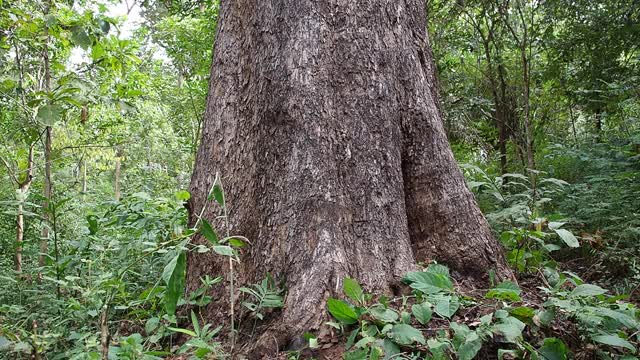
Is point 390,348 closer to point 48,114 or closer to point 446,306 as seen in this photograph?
point 446,306

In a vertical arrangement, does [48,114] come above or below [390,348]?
above

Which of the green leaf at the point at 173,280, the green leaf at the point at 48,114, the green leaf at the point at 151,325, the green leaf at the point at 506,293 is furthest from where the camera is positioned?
the green leaf at the point at 48,114

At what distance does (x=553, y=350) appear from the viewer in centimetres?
169

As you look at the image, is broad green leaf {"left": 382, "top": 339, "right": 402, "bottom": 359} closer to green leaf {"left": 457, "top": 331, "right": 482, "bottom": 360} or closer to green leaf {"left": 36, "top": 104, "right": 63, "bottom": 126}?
green leaf {"left": 457, "top": 331, "right": 482, "bottom": 360}

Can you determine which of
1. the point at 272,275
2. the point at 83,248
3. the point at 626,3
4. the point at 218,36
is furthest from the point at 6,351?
the point at 626,3

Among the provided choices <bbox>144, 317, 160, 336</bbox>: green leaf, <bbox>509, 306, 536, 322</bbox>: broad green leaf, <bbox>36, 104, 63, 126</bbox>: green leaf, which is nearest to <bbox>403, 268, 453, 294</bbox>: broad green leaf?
<bbox>509, 306, 536, 322</bbox>: broad green leaf

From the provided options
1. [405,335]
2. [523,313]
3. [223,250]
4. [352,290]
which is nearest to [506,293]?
[523,313]

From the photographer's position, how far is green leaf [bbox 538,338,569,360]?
66.2 inches

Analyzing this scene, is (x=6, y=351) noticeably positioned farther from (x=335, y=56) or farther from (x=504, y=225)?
(x=504, y=225)

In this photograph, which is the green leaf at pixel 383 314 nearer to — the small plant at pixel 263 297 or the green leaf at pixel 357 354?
the green leaf at pixel 357 354

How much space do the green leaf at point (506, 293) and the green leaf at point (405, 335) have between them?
0.44 metres

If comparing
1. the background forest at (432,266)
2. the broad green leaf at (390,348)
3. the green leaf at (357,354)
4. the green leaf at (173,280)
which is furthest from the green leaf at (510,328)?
the green leaf at (173,280)

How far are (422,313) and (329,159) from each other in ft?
2.78

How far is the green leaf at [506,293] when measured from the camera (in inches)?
75.4
